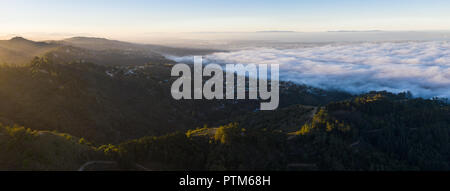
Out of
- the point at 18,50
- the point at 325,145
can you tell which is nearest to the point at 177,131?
the point at 325,145

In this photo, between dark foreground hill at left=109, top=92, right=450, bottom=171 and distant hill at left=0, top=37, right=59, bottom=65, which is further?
distant hill at left=0, top=37, right=59, bottom=65

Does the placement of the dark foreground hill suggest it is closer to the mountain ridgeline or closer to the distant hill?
the mountain ridgeline

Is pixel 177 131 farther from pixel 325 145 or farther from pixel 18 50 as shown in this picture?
pixel 18 50

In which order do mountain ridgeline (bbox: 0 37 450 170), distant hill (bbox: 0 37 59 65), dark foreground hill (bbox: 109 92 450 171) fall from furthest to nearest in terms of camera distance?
distant hill (bbox: 0 37 59 65)
dark foreground hill (bbox: 109 92 450 171)
mountain ridgeline (bbox: 0 37 450 170)

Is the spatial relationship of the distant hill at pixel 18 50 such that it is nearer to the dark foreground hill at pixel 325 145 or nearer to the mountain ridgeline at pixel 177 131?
the mountain ridgeline at pixel 177 131

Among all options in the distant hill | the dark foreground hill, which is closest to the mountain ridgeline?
the dark foreground hill

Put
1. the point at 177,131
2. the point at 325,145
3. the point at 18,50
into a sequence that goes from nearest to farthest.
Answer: the point at 325,145 < the point at 177,131 < the point at 18,50

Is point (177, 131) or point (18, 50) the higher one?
point (18, 50)

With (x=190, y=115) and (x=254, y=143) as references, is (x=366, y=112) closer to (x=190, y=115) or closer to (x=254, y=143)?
(x=254, y=143)

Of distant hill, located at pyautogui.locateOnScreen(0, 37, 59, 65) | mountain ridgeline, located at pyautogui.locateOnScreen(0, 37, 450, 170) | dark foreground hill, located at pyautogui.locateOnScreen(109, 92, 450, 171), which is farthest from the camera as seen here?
distant hill, located at pyautogui.locateOnScreen(0, 37, 59, 65)
